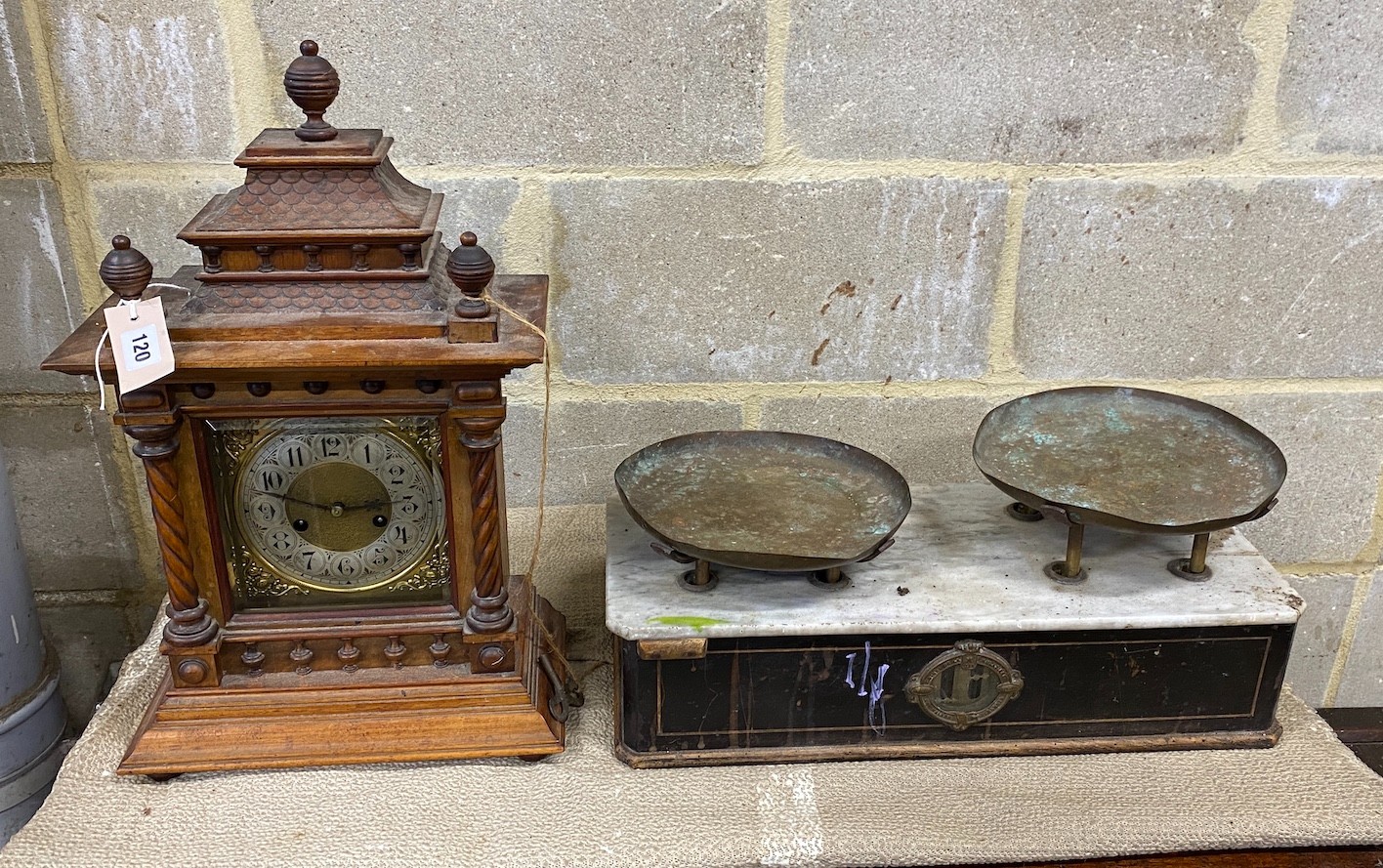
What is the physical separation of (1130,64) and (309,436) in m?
1.11

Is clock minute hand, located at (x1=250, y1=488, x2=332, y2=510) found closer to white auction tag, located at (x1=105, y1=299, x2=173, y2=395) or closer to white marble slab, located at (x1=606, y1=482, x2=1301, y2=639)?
white auction tag, located at (x1=105, y1=299, x2=173, y2=395)

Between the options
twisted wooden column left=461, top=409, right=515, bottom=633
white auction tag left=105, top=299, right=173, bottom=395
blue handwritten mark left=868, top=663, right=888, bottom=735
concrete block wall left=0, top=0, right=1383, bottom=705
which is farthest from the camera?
concrete block wall left=0, top=0, right=1383, bottom=705

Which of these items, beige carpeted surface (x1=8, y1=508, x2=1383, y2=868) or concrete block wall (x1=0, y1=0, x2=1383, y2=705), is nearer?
beige carpeted surface (x1=8, y1=508, x2=1383, y2=868)

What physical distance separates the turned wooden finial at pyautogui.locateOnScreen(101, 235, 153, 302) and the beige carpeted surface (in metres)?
0.54

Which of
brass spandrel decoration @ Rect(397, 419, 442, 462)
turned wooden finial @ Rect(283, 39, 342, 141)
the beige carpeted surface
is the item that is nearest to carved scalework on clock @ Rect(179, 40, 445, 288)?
turned wooden finial @ Rect(283, 39, 342, 141)

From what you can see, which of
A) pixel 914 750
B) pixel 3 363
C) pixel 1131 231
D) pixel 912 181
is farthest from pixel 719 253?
pixel 3 363

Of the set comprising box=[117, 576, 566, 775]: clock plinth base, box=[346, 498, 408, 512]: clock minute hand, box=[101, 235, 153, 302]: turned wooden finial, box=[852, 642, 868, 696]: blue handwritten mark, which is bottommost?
box=[117, 576, 566, 775]: clock plinth base

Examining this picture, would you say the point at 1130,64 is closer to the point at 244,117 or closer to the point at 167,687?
the point at 244,117

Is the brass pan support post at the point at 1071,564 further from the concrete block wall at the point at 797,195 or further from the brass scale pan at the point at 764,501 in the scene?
the concrete block wall at the point at 797,195

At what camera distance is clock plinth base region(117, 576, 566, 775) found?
123 centimetres

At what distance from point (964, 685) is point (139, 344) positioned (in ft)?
2.98

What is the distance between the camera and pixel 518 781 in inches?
48.8

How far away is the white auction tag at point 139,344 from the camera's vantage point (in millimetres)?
1018

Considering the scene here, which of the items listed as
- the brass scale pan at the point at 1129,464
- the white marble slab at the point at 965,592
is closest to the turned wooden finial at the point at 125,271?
the white marble slab at the point at 965,592
